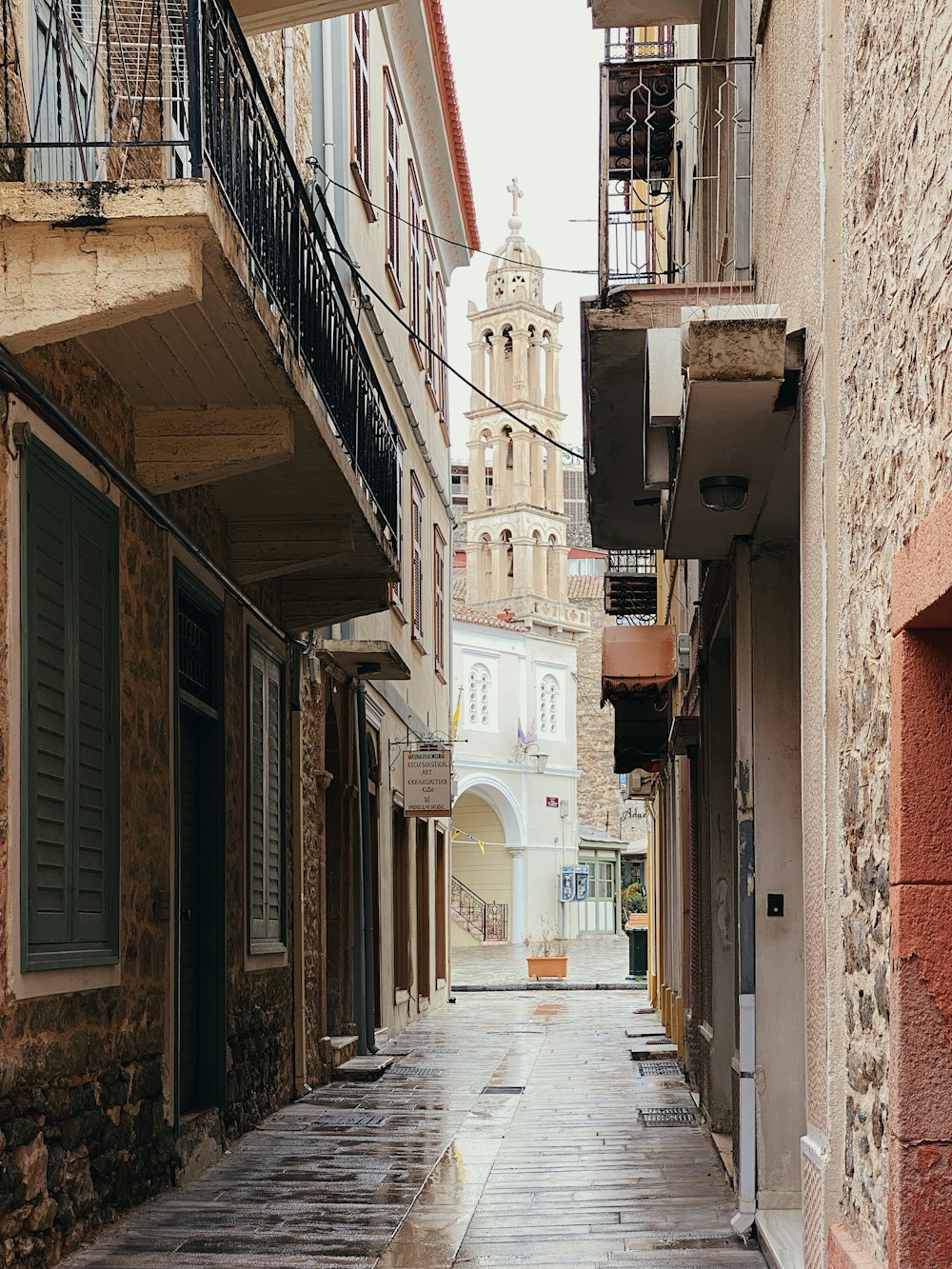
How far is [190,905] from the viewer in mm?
10453

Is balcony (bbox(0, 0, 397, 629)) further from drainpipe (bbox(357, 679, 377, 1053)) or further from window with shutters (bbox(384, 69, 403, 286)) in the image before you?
window with shutters (bbox(384, 69, 403, 286))

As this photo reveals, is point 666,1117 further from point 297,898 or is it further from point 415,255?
point 415,255

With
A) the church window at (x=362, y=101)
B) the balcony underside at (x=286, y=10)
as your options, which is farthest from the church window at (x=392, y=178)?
the balcony underside at (x=286, y=10)

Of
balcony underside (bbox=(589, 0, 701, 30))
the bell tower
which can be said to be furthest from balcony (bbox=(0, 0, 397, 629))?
the bell tower

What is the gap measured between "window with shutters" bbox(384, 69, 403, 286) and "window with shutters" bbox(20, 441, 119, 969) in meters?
12.5

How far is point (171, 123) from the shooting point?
9531 mm

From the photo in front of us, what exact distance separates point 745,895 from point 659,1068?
822 centimetres

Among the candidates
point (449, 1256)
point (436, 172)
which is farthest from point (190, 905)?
point (436, 172)

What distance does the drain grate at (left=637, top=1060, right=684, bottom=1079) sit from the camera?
15217 millimetres

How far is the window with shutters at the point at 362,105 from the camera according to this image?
672 inches

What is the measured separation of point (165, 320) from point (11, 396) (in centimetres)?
101

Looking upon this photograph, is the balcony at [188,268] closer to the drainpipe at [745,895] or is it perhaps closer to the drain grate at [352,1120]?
the drainpipe at [745,895]

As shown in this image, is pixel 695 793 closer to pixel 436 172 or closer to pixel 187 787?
pixel 187 787

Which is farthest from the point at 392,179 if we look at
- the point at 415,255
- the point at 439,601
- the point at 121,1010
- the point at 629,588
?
the point at 121,1010
